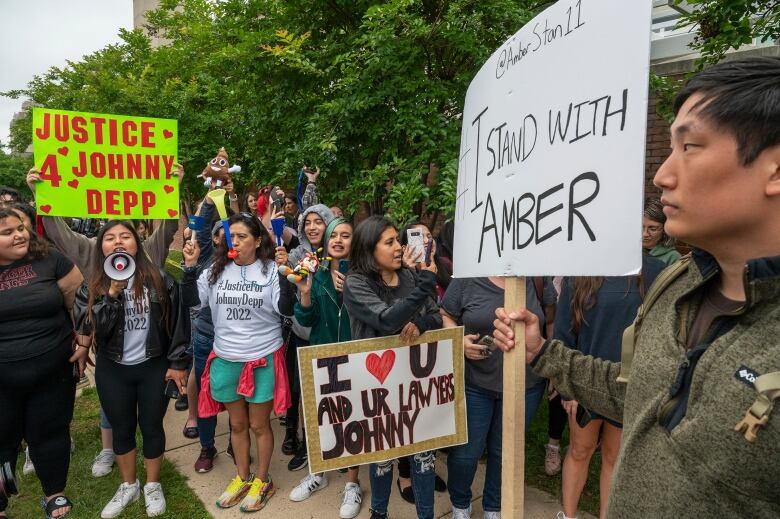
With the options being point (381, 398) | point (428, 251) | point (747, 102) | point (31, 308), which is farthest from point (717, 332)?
point (31, 308)

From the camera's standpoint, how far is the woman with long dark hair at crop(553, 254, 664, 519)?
8.34 ft

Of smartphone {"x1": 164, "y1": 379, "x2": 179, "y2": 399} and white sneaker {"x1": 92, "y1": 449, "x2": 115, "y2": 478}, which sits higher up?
smartphone {"x1": 164, "y1": 379, "x2": 179, "y2": 399}

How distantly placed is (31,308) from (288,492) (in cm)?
202

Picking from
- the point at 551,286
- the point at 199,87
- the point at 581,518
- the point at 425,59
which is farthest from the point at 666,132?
the point at 199,87

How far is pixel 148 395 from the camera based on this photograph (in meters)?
3.10

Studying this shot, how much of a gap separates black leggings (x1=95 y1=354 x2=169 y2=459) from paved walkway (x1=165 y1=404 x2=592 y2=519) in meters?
0.53

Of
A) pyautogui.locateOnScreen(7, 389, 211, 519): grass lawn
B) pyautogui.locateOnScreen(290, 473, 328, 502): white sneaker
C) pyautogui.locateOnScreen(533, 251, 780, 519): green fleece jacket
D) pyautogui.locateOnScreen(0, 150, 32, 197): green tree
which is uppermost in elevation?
pyautogui.locateOnScreen(0, 150, 32, 197): green tree

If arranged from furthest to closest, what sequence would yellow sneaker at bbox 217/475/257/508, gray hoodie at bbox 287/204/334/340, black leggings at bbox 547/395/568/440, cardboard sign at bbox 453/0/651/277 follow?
black leggings at bbox 547/395/568/440, gray hoodie at bbox 287/204/334/340, yellow sneaker at bbox 217/475/257/508, cardboard sign at bbox 453/0/651/277

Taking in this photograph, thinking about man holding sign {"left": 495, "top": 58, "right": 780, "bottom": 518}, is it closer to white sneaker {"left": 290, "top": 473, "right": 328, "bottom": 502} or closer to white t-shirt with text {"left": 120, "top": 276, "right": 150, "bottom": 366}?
white sneaker {"left": 290, "top": 473, "right": 328, "bottom": 502}

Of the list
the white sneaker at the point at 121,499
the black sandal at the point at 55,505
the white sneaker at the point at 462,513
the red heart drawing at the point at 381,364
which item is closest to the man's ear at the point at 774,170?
the red heart drawing at the point at 381,364

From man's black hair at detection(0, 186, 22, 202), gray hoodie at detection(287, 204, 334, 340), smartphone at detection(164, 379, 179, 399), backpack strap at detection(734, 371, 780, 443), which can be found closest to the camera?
backpack strap at detection(734, 371, 780, 443)

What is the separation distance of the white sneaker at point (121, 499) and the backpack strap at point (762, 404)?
3.58 metres

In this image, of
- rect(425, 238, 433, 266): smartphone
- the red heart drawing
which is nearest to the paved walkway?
the red heart drawing

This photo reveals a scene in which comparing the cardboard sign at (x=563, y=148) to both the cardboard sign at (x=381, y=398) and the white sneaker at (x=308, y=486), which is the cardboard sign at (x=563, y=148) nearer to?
the cardboard sign at (x=381, y=398)
